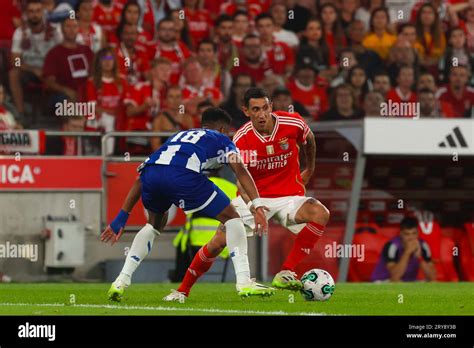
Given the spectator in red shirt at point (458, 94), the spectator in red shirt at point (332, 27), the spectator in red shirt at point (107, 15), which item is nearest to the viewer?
the spectator in red shirt at point (107, 15)

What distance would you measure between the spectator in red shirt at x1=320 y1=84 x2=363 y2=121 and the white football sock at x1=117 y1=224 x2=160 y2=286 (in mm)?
7577

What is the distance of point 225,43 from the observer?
1997 cm

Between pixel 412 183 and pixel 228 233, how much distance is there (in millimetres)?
8136

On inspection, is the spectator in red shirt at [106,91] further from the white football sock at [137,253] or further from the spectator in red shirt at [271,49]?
the white football sock at [137,253]

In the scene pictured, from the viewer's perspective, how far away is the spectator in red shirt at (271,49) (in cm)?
2011

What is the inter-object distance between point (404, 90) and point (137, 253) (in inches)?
351

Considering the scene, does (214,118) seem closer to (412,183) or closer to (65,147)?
(65,147)

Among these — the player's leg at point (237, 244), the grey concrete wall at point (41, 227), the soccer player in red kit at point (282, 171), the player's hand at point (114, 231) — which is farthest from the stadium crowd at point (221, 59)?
the player's leg at point (237, 244)

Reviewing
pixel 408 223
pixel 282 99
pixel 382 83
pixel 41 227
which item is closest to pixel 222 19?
pixel 282 99

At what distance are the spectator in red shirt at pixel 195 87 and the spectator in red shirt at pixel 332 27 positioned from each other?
2.46 m

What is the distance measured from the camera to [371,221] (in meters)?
19.0

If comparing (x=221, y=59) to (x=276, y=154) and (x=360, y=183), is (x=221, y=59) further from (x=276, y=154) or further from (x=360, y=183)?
(x=276, y=154)

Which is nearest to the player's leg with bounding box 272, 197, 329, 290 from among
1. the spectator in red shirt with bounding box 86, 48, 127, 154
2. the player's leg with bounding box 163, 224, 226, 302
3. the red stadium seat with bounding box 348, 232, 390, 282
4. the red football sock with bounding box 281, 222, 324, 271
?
the red football sock with bounding box 281, 222, 324, 271
